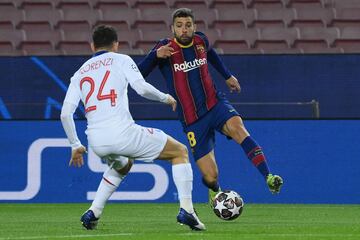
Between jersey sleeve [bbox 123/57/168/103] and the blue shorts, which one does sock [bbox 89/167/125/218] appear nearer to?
jersey sleeve [bbox 123/57/168/103]

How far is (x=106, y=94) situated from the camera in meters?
8.25

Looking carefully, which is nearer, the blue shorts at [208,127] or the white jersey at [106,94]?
the white jersey at [106,94]

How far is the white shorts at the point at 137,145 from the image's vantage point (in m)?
8.24

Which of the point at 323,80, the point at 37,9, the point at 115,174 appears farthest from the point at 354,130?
the point at 37,9

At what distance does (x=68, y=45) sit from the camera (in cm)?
1711

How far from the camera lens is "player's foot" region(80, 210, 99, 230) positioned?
8438 millimetres

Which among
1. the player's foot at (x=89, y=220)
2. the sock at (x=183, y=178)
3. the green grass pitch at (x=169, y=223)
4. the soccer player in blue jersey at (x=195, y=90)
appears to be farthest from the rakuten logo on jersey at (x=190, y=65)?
the player's foot at (x=89, y=220)

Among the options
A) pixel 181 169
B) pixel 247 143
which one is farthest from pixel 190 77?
pixel 181 169

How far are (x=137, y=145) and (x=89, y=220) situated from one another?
0.74m

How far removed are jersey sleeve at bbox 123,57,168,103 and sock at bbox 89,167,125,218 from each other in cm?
84

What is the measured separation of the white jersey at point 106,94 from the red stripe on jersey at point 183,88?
1664 millimetres

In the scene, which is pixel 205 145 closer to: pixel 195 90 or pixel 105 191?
pixel 195 90

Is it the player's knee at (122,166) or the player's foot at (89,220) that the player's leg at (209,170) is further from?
the player's foot at (89,220)

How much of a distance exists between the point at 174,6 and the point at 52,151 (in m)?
5.10
